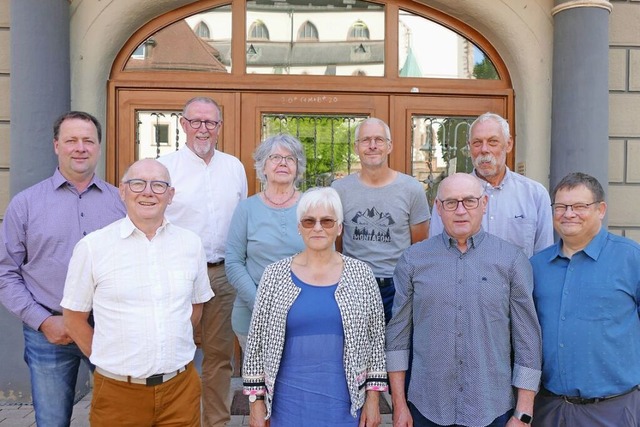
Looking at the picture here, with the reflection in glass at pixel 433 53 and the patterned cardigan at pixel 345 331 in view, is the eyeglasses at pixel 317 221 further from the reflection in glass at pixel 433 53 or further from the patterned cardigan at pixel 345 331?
the reflection in glass at pixel 433 53

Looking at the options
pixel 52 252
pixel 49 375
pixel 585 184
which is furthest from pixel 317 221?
pixel 49 375

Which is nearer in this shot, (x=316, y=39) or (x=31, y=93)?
(x=31, y=93)

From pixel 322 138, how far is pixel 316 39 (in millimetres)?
903

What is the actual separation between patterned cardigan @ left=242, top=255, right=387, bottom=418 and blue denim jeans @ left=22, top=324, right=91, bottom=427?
3.61 ft

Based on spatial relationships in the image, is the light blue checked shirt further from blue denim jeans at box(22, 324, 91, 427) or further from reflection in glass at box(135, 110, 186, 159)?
reflection in glass at box(135, 110, 186, 159)

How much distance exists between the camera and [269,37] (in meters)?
5.17

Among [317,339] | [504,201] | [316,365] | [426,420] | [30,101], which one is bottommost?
[426,420]

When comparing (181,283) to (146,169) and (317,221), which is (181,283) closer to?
(146,169)

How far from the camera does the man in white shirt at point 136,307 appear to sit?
2434mm

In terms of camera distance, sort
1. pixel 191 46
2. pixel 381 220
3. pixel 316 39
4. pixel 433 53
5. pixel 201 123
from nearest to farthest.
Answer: pixel 381 220, pixel 201 123, pixel 191 46, pixel 316 39, pixel 433 53

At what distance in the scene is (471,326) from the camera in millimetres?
2418

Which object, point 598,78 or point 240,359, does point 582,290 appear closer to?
point 598,78

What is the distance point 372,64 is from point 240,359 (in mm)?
2942

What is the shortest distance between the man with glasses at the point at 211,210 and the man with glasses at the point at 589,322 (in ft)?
6.67
